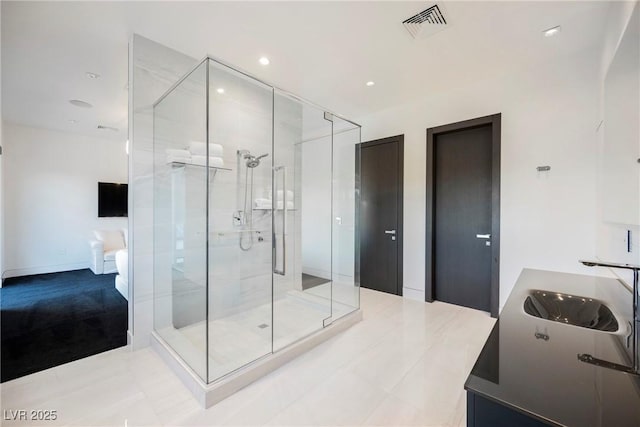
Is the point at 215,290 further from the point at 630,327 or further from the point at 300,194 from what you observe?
the point at 630,327

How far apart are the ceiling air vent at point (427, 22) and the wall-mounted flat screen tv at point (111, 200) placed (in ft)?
21.4

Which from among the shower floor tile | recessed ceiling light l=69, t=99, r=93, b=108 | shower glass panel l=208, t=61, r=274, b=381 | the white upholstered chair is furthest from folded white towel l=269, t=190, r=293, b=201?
the white upholstered chair

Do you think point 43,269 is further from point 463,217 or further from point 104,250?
point 463,217

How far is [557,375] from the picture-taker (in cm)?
78

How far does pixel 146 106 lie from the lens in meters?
2.53

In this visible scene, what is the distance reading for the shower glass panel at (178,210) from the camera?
8.41 feet

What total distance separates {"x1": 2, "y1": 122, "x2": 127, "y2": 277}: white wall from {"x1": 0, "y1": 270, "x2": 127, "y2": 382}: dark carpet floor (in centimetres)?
73

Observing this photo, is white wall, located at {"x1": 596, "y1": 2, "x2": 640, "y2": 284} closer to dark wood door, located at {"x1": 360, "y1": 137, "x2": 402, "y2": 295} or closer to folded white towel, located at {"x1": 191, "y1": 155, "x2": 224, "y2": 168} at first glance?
dark wood door, located at {"x1": 360, "y1": 137, "x2": 402, "y2": 295}

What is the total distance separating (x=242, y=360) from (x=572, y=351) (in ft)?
6.62

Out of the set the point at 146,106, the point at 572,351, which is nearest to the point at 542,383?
the point at 572,351

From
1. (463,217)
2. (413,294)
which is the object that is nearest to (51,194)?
(413,294)

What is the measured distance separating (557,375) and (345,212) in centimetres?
307

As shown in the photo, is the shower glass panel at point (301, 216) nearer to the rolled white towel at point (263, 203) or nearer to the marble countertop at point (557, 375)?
the rolled white towel at point (263, 203)

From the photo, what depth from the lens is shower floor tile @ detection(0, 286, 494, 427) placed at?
1.63 meters
